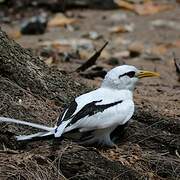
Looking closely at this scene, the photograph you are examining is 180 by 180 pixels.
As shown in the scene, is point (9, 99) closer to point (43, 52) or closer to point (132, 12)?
point (43, 52)

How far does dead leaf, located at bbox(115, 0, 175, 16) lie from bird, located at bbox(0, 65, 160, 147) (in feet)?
26.7

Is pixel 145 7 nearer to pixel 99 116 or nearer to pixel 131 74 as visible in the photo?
pixel 131 74

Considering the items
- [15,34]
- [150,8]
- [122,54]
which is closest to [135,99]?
[122,54]

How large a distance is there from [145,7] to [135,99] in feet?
24.4

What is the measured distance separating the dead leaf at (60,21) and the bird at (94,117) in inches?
293

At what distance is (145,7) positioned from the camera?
13539 millimetres

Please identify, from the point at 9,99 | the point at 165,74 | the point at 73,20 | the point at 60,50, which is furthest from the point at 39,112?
the point at 73,20

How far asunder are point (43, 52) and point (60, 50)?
0.84m

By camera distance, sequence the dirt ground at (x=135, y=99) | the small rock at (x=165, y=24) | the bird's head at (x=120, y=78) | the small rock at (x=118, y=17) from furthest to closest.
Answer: the small rock at (x=118, y=17) < the small rock at (x=165, y=24) < the bird's head at (x=120, y=78) < the dirt ground at (x=135, y=99)

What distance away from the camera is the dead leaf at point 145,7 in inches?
524

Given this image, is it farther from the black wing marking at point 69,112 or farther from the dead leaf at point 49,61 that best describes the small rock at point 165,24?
the black wing marking at point 69,112

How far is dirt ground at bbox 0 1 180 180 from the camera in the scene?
484 centimetres

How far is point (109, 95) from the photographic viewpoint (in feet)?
17.1

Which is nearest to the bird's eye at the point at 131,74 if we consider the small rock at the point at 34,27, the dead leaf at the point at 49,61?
the dead leaf at the point at 49,61
